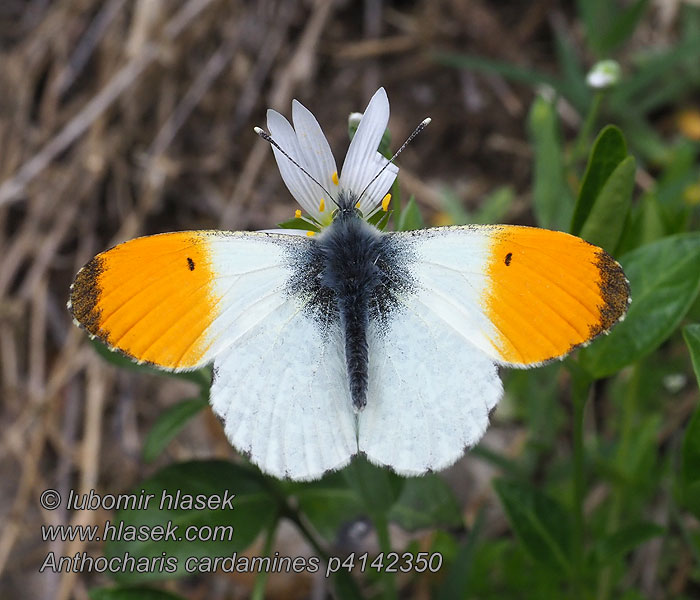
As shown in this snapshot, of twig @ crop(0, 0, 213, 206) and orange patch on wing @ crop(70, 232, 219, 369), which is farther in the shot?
twig @ crop(0, 0, 213, 206)

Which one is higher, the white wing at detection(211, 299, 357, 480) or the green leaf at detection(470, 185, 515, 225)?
the white wing at detection(211, 299, 357, 480)

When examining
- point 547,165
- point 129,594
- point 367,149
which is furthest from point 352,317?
point 547,165

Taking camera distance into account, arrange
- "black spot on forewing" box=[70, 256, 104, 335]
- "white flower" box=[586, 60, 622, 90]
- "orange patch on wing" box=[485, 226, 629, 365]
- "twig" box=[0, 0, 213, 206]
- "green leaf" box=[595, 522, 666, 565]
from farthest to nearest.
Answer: "twig" box=[0, 0, 213, 206], "white flower" box=[586, 60, 622, 90], "green leaf" box=[595, 522, 666, 565], "black spot on forewing" box=[70, 256, 104, 335], "orange patch on wing" box=[485, 226, 629, 365]

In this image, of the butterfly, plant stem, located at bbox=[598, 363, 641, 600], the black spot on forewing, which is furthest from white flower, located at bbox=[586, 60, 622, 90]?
the black spot on forewing

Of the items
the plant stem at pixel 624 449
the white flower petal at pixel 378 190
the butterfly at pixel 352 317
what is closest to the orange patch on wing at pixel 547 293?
the butterfly at pixel 352 317

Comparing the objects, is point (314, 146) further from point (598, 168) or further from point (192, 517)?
point (192, 517)

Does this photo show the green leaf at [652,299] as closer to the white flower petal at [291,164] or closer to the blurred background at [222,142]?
the white flower petal at [291,164]

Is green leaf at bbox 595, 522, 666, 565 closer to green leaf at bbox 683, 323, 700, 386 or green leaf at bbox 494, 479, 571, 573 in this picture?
green leaf at bbox 494, 479, 571, 573
